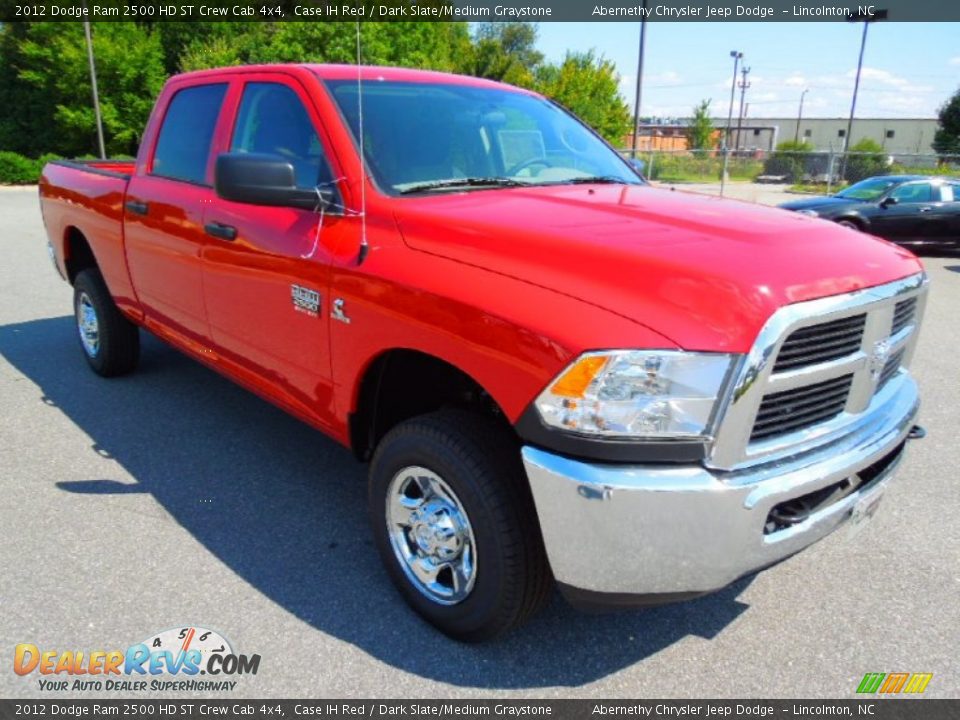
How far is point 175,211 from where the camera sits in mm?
3852

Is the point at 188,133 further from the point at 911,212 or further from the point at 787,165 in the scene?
the point at 787,165

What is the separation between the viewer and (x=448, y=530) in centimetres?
253

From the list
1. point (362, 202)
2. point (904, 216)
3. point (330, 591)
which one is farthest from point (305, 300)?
point (904, 216)

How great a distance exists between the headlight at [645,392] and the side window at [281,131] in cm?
152

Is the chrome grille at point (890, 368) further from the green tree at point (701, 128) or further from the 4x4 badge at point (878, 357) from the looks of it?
the green tree at point (701, 128)

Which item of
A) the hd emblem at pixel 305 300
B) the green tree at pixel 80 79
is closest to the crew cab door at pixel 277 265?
the hd emblem at pixel 305 300

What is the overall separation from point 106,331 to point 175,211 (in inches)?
67.0

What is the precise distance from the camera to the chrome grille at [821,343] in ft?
6.75

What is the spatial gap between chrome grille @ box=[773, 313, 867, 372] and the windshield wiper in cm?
148

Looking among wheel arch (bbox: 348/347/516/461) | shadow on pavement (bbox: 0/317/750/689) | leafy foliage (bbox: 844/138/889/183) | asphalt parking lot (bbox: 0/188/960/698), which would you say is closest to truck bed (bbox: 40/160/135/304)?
shadow on pavement (bbox: 0/317/750/689)

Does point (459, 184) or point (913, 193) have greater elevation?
point (459, 184)

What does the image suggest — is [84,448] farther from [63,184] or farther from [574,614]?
[574,614]

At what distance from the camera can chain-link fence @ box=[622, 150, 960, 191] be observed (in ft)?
Answer: 98.8

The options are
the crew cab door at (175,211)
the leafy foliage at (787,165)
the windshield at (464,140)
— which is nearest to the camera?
the windshield at (464,140)
